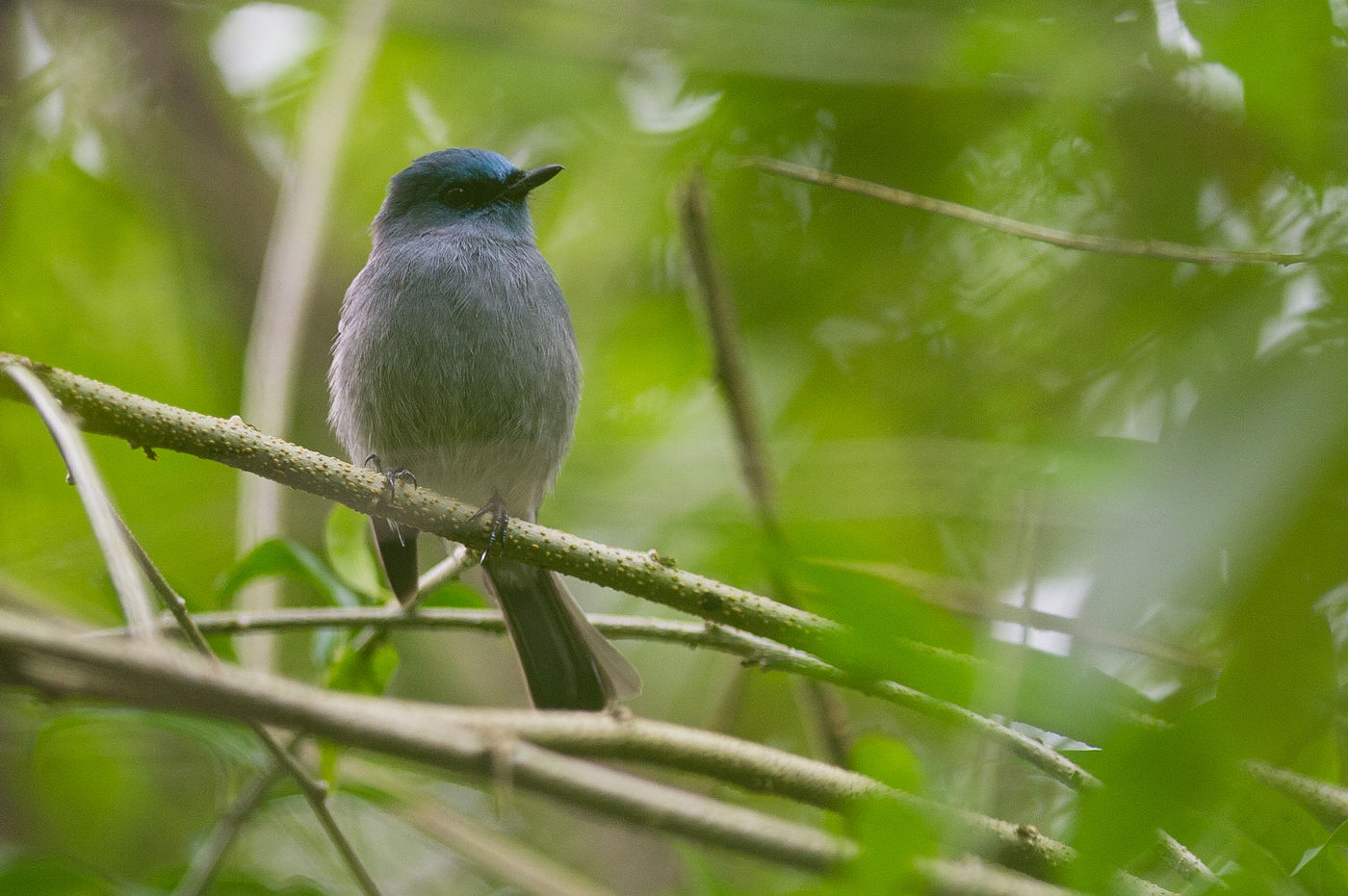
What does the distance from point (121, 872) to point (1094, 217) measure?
456cm

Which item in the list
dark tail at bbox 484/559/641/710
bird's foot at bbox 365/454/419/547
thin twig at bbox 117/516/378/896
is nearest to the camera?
thin twig at bbox 117/516/378/896

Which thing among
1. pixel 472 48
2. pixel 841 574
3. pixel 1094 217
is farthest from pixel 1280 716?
pixel 472 48

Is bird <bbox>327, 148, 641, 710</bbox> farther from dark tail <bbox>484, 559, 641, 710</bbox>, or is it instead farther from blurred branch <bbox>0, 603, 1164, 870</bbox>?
blurred branch <bbox>0, 603, 1164, 870</bbox>

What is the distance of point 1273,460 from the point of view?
7.81ft

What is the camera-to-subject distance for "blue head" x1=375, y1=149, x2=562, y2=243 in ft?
15.5

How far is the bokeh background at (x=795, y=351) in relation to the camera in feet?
7.76

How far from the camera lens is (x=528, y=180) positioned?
15.3ft

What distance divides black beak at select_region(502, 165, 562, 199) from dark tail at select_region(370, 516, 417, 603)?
1.61 metres

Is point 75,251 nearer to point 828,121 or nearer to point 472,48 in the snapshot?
point 472,48

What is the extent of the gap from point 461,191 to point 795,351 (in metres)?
1.53

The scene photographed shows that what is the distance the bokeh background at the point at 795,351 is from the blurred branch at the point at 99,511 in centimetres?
97

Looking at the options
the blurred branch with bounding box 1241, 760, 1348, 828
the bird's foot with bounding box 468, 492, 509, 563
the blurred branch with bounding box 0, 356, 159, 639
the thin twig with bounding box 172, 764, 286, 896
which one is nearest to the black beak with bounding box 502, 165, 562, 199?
the bird's foot with bounding box 468, 492, 509, 563

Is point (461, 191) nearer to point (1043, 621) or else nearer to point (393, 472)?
point (393, 472)

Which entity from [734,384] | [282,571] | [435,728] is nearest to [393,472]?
[282,571]
